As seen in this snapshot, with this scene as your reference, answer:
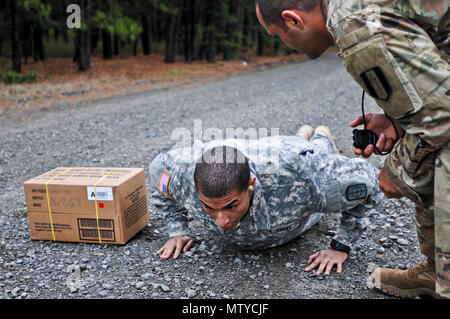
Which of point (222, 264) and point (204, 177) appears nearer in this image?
point (204, 177)

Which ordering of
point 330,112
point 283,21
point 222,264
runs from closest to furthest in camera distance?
point 283,21 → point 222,264 → point 330,112

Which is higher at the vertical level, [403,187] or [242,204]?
[403,187]

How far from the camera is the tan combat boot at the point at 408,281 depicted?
2.19m

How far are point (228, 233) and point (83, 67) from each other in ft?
44.1

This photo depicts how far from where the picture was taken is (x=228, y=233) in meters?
2.58

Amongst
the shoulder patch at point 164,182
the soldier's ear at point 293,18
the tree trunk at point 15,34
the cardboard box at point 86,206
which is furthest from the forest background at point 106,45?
the soldier's ear at point 293,18

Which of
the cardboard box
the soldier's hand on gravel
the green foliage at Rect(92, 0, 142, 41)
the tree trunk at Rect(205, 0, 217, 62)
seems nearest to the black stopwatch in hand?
the soldier's hand on gravel

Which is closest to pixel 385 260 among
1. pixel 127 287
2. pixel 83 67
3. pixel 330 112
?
pixel 127 287

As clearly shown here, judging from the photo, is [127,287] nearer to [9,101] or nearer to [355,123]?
[355,123]

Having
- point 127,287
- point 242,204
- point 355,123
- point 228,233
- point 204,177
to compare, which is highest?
point 355,123

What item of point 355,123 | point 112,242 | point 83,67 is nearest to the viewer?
point 355,123

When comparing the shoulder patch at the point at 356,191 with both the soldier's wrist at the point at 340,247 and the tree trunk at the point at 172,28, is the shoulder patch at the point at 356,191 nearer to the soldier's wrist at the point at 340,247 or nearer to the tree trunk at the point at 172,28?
the soldier's wrist at the point at 340,247

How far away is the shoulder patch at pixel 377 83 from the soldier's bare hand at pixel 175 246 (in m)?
1.75

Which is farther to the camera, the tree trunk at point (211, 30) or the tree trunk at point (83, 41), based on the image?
the tree trunk at point (211, 30)
